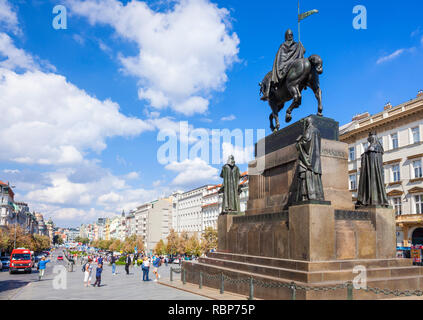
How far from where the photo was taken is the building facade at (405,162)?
3719 cm

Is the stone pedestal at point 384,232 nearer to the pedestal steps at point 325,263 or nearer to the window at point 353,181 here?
the pedestal steps at point 325,263

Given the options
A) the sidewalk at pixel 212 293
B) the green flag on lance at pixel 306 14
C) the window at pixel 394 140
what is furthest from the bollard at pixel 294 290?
the window at pixel 394 140

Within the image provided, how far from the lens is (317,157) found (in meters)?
12.0

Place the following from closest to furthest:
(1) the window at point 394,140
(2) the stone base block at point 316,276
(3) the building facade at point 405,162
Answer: (2) the stone base block at point 316,276
(3) the building facade at point 405,162
(1) the window at point 394,140

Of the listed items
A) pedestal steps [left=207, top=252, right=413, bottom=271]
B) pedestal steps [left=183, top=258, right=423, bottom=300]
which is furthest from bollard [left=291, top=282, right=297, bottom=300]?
pedestal steps [left=207, top=252, right=413, bottom=271]

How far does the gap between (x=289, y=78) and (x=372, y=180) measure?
17.4 ft

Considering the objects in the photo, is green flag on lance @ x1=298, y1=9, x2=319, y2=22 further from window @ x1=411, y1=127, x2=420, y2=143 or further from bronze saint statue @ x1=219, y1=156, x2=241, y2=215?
window @ x1=411, y1=127, x2=420, y2=143

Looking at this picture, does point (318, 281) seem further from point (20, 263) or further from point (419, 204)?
point (20, 263)

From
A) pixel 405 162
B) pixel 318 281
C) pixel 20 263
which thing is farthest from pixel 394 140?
pixel 20 263

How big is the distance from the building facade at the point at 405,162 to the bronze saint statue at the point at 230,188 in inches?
975

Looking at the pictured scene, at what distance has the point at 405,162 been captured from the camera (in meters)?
39.5
